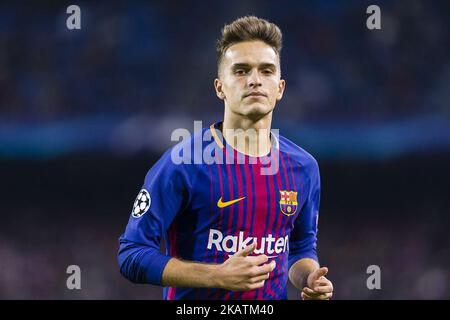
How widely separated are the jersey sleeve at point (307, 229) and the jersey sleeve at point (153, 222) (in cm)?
88

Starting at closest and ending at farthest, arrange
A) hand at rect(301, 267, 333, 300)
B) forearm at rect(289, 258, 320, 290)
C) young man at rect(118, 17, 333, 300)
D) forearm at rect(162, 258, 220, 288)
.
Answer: forearm at rect(162, 258, 220, 288) < young man at rect(118, 17, 333, 300) < hand at rect(301, 267, 333, 300) < forearm at rect(289, 258, 320, 290)

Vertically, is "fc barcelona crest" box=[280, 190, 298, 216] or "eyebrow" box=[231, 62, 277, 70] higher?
"eyebrow" box=[231, 62, 277, 70]

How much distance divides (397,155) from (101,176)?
11.8 ft

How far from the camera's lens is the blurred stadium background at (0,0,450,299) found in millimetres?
7801

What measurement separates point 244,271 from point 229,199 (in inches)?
21.1

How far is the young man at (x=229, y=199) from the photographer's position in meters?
3.69

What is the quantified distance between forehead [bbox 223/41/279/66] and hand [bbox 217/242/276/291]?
3.85 feet

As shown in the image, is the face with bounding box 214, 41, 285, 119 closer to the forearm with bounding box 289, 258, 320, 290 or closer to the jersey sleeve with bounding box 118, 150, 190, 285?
the jersey sleeve with bounding box 118, 150, 190, 285

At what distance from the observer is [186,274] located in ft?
11.8

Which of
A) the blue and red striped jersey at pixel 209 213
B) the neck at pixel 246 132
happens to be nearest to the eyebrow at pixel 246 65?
the neck at pixel 246 132

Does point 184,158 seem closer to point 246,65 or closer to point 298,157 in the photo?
point 246,65

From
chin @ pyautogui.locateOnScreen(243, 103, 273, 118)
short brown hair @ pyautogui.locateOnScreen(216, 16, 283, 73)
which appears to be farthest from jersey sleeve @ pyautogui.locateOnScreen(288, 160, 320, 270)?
short brown hair @ pyautogui.locateOnScreen(216, 16, 283, 73)

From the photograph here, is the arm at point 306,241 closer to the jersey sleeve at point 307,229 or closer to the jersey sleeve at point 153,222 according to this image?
the jersey sleeve at point 307,229
